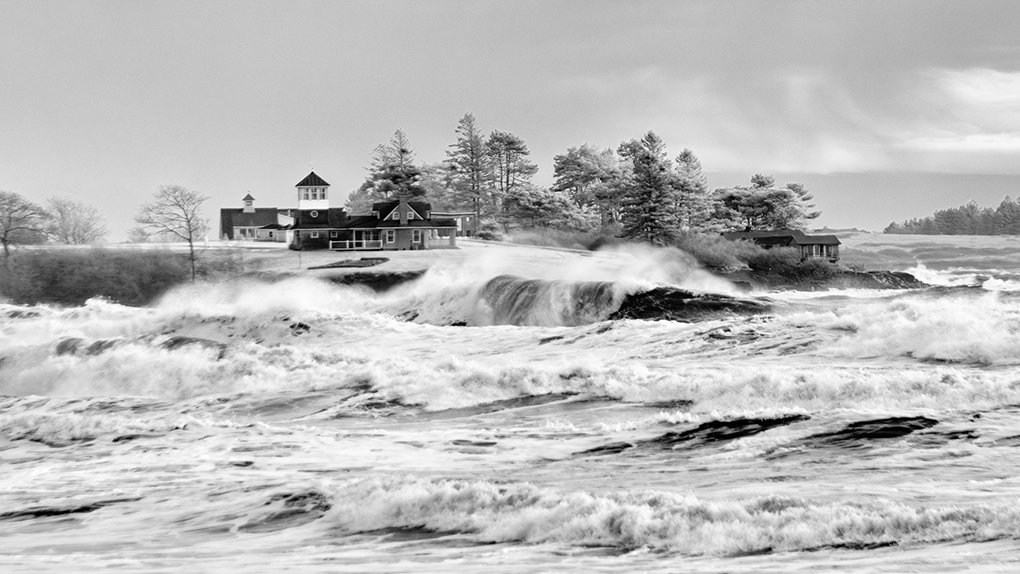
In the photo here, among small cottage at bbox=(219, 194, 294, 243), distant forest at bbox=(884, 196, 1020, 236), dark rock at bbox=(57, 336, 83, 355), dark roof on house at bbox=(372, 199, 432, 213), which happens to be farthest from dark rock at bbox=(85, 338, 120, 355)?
distant forest at bbox=(884, 196, 1020, 236)

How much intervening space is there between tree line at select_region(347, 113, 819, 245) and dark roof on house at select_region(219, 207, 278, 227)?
6043 mm

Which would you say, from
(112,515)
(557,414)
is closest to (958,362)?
(557,414)

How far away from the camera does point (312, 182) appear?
159 feet

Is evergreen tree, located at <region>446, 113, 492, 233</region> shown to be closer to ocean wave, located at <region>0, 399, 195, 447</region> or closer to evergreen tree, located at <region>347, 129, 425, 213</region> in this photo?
evergreen tree, located at <region>347, 129, 425, 213</region>

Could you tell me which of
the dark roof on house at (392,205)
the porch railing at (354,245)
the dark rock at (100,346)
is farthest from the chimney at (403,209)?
the dark rock at (100,346)

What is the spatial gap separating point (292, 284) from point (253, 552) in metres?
27.7

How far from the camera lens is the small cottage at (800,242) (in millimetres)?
50850

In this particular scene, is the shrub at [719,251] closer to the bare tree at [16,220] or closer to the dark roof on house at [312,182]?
the dark roof on house at [312,182]

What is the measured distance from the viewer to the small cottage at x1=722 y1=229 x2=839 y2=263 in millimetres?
50850

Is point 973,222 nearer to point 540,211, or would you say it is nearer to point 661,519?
point 540,211

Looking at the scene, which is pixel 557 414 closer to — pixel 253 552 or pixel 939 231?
pixel 253 552

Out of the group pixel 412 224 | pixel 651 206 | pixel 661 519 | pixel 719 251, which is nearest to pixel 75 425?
pixel 661 519

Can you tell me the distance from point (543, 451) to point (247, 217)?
60.1 meters

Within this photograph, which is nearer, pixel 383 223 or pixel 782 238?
pixel 383 223
